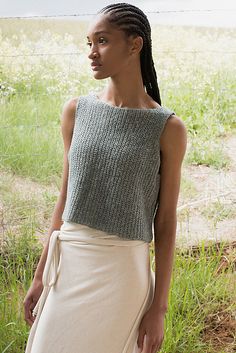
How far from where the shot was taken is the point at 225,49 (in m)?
2.69

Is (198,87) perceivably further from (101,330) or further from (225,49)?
(101,330)

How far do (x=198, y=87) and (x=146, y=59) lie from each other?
1.39 meters

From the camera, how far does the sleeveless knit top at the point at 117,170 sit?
50.3 inches

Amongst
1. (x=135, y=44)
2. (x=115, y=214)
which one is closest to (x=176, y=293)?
(x=115, y=214)

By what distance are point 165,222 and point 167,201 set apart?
5 centimetres

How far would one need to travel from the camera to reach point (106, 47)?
4.12 ft

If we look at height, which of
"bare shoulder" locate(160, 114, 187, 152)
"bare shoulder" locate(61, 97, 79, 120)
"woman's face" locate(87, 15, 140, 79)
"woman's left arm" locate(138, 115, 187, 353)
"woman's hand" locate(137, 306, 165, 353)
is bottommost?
"woman's hand" locate(137, 306, 165, 353)

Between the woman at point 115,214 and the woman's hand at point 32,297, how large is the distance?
8 centimetres

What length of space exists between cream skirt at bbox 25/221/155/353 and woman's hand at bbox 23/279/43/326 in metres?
0.12

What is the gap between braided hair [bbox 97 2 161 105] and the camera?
4.13 feet

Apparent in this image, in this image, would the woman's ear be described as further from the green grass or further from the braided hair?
the green grass

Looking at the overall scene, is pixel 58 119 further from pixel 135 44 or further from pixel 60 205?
pixel 135 44

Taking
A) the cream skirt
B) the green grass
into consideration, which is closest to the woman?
the cream skirt

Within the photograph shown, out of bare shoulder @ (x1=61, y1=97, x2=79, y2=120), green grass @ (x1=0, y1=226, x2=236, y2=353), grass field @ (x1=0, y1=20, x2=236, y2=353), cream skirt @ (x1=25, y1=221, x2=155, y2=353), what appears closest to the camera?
cream skirt @ (x1=25, y1=221, x2=155, y2=353)
